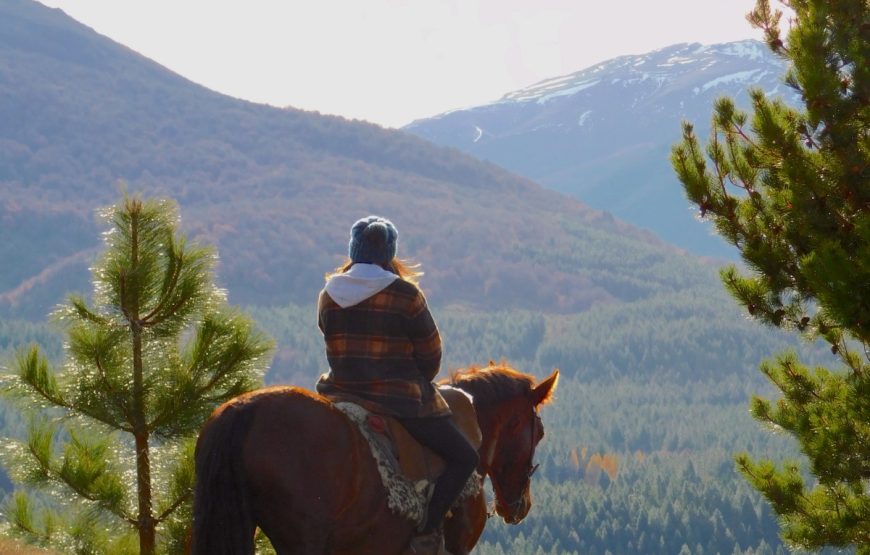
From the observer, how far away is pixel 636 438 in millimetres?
140250

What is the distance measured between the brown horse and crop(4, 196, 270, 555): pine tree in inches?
147

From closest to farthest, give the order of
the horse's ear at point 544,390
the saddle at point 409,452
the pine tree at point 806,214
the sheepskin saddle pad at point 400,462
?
the sheepskin saddle pad at point 400,462, the saddle at point 409,452, the horse's ear at point 544,390, the pine tree at point 806,214

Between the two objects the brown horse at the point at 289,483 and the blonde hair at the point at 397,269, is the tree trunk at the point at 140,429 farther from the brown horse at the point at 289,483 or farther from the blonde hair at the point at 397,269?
the brown horse at the point at 289,483

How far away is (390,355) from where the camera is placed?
7.31m

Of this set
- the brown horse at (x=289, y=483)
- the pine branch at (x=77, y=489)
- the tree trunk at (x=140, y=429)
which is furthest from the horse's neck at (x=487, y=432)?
the pine branch at (x=77, y=489)

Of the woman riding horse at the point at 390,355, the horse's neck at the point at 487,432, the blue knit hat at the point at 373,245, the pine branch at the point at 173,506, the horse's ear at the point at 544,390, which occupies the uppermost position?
the blue knit hat at the point at 373,245

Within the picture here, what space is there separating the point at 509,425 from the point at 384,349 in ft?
6.39

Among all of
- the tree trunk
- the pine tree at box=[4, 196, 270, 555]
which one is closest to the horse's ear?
the pine tree at box=[4, 196, 270, 555]

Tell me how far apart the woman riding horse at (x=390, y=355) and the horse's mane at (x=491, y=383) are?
3.73 ft

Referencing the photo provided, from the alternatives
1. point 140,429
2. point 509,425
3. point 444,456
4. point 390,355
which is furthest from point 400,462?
point 140,429

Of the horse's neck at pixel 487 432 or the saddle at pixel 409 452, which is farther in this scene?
the horse's neck at pixel 487 432

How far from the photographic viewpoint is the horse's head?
869 centimetres

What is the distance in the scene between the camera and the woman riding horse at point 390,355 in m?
7.27

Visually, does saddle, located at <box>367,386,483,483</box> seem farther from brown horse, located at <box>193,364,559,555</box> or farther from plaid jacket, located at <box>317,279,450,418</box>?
brown horse, located at <box>193,364,559,555</box>
